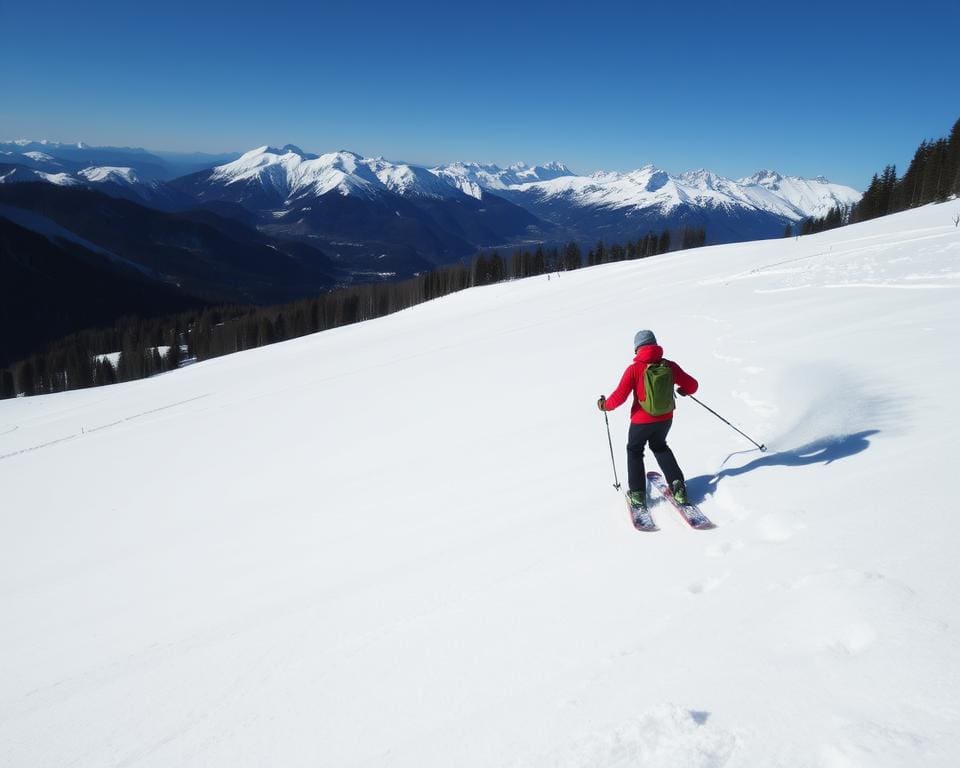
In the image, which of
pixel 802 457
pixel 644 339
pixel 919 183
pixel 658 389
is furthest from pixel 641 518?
pixel 919 183

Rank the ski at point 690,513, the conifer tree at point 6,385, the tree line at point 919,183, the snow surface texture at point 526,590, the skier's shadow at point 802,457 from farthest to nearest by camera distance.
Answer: the conifer tree at point 6,385 → the tree line at point 919,183 → the skier's shadow at point 802,457 → the ski at point 690,513 → the snow surface texture at point 526,590

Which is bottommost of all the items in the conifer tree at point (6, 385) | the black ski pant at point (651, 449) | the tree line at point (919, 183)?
the conifer tree at point (6, 385)

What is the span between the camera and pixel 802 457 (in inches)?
249

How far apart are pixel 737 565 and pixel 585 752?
2.47 m

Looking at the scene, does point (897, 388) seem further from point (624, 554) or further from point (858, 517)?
point (624, 554)

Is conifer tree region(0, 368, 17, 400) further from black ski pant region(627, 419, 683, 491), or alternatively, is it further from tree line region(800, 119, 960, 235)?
tree line region(800, 119, 960, 235)

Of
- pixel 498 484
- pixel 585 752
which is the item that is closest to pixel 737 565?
pixel 585 752

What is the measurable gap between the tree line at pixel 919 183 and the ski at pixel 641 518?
232 ft

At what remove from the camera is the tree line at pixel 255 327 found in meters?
92.1

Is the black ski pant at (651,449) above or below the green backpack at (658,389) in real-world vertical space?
below

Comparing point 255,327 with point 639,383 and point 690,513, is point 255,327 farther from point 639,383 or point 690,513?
point 690,513

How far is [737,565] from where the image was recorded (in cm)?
450

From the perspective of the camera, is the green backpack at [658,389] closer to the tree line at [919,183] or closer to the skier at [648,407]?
the skier at [648,407]

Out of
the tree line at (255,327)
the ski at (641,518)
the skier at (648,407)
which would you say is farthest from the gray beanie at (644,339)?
the tree line at (255,327)
